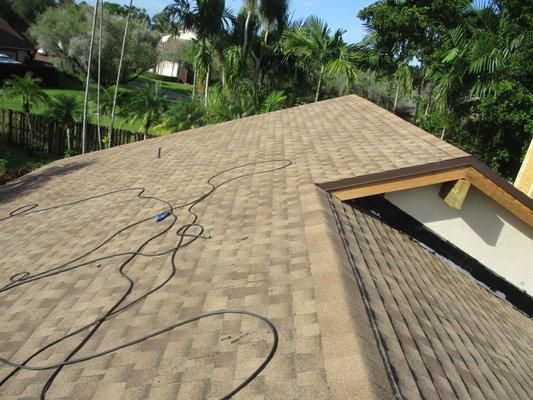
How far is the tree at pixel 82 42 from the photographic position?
41.0 m

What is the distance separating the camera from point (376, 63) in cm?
2738

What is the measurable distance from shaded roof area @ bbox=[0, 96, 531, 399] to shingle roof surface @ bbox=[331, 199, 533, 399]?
0.45ft

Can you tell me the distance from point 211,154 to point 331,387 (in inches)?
298

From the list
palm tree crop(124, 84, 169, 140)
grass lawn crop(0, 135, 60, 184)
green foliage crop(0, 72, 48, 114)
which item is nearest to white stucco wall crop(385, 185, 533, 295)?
grass lawn crop(0, 135, 60, 184)

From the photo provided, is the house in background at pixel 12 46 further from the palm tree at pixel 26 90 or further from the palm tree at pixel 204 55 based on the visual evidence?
the palm tree at pixel 204 55

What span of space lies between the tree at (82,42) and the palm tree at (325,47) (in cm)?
2139

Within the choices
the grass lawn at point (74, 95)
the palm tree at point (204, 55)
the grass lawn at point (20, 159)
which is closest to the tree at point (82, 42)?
the grass lawn at point (74, 95)

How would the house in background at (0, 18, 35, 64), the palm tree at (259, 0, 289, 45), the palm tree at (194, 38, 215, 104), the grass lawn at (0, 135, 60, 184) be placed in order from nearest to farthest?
the grass lawn at (0, 135, 60, 184) → the palm tree at (194, 38, 215, 104) → the palm tree at (259, 0, 289, 45) → the house in background at (0, 18, 35, 64)

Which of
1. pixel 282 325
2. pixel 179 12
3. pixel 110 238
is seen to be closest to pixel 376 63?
pixel 179 12

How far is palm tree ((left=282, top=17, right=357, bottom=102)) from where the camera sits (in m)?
24.3

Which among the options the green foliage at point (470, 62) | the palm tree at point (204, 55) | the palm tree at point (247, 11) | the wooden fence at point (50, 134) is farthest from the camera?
the palm tree at point (247, 11)

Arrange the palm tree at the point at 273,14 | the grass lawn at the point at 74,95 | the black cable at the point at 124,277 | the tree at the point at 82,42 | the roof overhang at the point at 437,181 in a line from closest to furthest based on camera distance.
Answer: the black cable at the point at 124,277 → the roof overhang at the point at 437,181 → the palm tree at the point at 273,14 → the grass lawn at the point at 74,95 → the tree at the point at 82,42

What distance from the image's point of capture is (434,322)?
13.7 feet

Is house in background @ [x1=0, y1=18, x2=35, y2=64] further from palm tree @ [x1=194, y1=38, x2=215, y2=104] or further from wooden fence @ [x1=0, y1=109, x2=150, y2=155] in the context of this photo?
palm tree @ [x1=194, y1=38, x2=215, y2=104]
